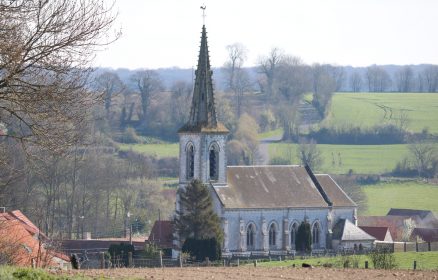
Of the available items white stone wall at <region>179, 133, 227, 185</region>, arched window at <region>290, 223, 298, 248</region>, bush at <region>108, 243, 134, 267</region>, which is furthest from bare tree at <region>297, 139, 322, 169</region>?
bush at <region>108, 243, 134, 267</region>

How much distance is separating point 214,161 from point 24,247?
32.1 metres

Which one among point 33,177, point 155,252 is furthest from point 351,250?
point 33,177

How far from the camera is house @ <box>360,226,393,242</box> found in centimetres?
7925

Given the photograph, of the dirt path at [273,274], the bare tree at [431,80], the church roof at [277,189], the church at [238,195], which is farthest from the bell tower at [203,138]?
the bare tree at [431,80]

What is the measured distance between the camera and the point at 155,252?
2493 inches

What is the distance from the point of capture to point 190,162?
243 feet

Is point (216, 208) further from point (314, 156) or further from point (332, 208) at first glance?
point (314, 156)

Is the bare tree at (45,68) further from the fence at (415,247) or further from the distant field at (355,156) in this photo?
the distant field at (355,156)

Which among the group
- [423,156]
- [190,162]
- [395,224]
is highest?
[190,162]

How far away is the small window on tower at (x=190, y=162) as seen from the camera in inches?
2904

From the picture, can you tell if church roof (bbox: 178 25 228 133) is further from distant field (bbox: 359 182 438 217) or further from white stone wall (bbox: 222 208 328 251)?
distant field (bbox: 359 182 438 217)

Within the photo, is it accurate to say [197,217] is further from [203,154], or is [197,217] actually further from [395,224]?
[395,224]

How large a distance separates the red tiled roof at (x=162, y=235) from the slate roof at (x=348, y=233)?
10322 mm

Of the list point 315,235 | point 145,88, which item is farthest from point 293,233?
point 145,88
